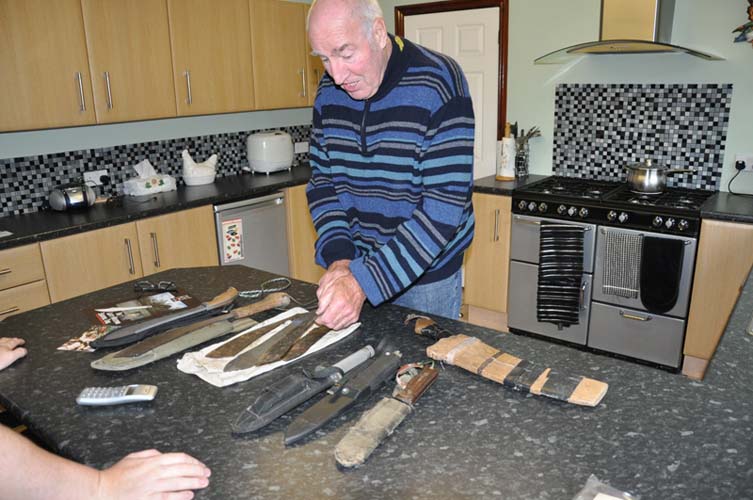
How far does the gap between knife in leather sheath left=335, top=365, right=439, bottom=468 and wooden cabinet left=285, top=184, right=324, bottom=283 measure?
2863mm

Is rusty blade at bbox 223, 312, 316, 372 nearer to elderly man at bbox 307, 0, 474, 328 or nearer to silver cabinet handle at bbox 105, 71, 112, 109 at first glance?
elderly man at bbox 307, 0, 474, 328

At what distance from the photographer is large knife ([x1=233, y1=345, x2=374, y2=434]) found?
1053mm

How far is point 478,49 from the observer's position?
165 inches

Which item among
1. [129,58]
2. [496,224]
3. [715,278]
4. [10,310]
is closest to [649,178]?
[715,278]

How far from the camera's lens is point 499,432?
103 centimetres

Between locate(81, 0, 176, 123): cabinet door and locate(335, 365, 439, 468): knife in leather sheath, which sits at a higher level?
locate(81, 0, 176, 123): cabinet door

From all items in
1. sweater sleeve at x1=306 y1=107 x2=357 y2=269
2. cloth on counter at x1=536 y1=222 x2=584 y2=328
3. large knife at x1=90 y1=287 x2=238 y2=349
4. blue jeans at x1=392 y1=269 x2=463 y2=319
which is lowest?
cloth on counter at x1=536 y1=222 x2=584 y2=328

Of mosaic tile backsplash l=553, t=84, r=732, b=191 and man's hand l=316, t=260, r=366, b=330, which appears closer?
man's hand l=316, t=260, r=366, b=330

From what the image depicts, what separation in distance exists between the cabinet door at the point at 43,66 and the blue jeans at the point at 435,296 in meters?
2.25

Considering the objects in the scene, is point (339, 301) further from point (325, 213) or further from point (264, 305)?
point (325, 213)

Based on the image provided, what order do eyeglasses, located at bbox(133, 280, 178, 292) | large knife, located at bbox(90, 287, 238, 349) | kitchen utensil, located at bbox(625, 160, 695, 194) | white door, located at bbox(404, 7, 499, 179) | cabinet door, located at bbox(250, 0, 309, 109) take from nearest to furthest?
large knife, located at bbox(90, 287, 238, 349) < eyeglasses, located at bbox(133, 280, 178, 292) < kitchen utensil, located at bbox(625, 160, 695, 194) < cabinet door, located at bbox(250, 0, 309, 109) < white door, located at bbox(404, 7, 499, 179)

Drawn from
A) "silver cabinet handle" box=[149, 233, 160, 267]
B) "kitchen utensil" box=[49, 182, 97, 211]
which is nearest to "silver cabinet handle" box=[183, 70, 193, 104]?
"kitchen utensil" box=[49, 182, 97, 211]

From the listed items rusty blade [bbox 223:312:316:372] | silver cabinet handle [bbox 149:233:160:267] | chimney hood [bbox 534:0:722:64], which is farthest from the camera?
silver cabinet handle [bbox 149:233:160:267]

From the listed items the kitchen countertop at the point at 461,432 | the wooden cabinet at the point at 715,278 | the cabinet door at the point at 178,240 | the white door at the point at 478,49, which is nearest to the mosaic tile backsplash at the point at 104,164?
the cabinet door at the point at 178,240
